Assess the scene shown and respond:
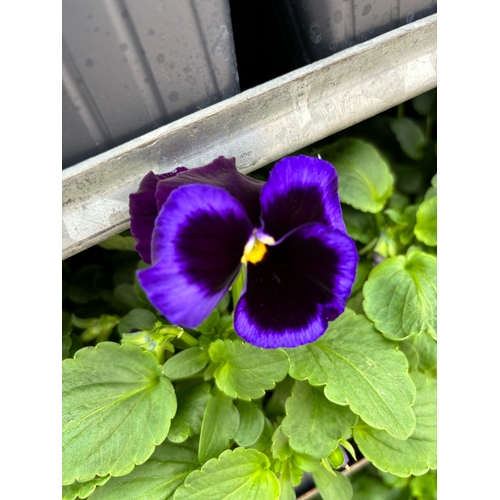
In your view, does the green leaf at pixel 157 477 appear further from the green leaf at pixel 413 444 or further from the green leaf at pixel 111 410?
the green leaf at pixel 413 444

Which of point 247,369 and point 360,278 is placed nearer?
point 247,369

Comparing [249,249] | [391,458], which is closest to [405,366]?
[391,458]

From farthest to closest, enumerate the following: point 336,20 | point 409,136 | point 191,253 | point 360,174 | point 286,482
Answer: point 409,136, point 360,174, point 286,482, point 336,20, point 191,253

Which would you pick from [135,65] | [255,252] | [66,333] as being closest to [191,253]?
[255,252]

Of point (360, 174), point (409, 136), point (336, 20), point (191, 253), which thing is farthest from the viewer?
point (409, 136)

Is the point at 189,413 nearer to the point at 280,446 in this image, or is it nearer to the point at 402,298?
the point at 280,446

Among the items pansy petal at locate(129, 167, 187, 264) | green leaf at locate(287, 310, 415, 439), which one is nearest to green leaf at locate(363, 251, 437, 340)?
green leaf at locate(287, 310, 415, 439)
